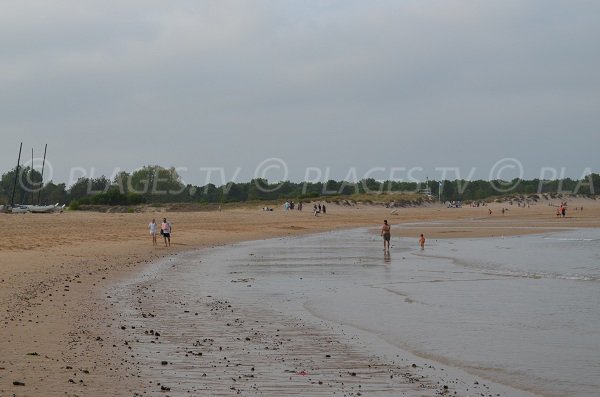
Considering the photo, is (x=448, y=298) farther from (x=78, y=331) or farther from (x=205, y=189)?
(x=205, y=189)

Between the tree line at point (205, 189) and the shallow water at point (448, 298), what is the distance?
6752 cm

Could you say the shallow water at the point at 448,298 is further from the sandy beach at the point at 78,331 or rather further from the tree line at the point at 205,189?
the tree line at the point at 205,189

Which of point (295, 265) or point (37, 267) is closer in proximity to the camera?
point (37, 267)

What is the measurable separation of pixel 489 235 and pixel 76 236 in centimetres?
2603

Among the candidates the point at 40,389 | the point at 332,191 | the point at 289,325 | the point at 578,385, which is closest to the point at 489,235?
the point at 289,325

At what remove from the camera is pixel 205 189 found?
141 metres

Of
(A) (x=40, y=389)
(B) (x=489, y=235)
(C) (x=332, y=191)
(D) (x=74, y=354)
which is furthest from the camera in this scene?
(C) (x=332, y=191)

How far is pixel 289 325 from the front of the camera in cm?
1236

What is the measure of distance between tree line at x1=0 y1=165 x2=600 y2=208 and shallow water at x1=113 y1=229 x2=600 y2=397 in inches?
2658

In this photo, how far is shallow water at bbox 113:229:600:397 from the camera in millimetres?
9727

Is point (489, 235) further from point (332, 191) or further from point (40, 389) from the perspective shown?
point (332, 191)

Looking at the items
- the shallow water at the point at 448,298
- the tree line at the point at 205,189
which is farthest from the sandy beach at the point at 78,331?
the tree line at the point at 205,189

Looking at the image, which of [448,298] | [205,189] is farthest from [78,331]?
[205,189]

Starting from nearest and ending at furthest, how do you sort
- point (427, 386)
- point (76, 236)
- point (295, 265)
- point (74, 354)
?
point (427, 386) → point (74, 354) → point (295, 265) → point (76, 236)
